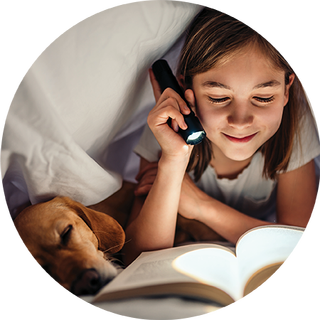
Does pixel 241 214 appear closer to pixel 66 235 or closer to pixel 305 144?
pixel 305 144

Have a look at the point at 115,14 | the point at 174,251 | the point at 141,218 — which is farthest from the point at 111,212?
the point at 115,14

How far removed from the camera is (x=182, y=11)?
623mm

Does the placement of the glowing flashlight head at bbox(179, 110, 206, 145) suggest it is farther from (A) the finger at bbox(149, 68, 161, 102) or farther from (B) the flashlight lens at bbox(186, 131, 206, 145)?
(A) the finger at bbox(149, 68, 161, 102)

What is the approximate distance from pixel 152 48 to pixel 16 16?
265 millimetres

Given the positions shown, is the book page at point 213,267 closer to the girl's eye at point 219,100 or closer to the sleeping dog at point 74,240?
the sleeping dog at point 74,240

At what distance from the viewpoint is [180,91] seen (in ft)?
2.21

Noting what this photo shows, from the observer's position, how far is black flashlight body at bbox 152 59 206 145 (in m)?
0.61

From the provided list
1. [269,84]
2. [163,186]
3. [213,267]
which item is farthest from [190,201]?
[269,84]

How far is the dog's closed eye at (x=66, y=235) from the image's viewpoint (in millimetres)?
588

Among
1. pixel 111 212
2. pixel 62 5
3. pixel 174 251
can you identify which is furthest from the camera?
pixel 111 212

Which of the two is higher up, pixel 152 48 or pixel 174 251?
pixel 152 48

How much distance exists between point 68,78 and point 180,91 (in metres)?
0.23

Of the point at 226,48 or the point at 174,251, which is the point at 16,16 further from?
the point at 174,251

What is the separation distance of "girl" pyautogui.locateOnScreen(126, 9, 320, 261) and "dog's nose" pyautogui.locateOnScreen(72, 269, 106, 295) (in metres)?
0.19
